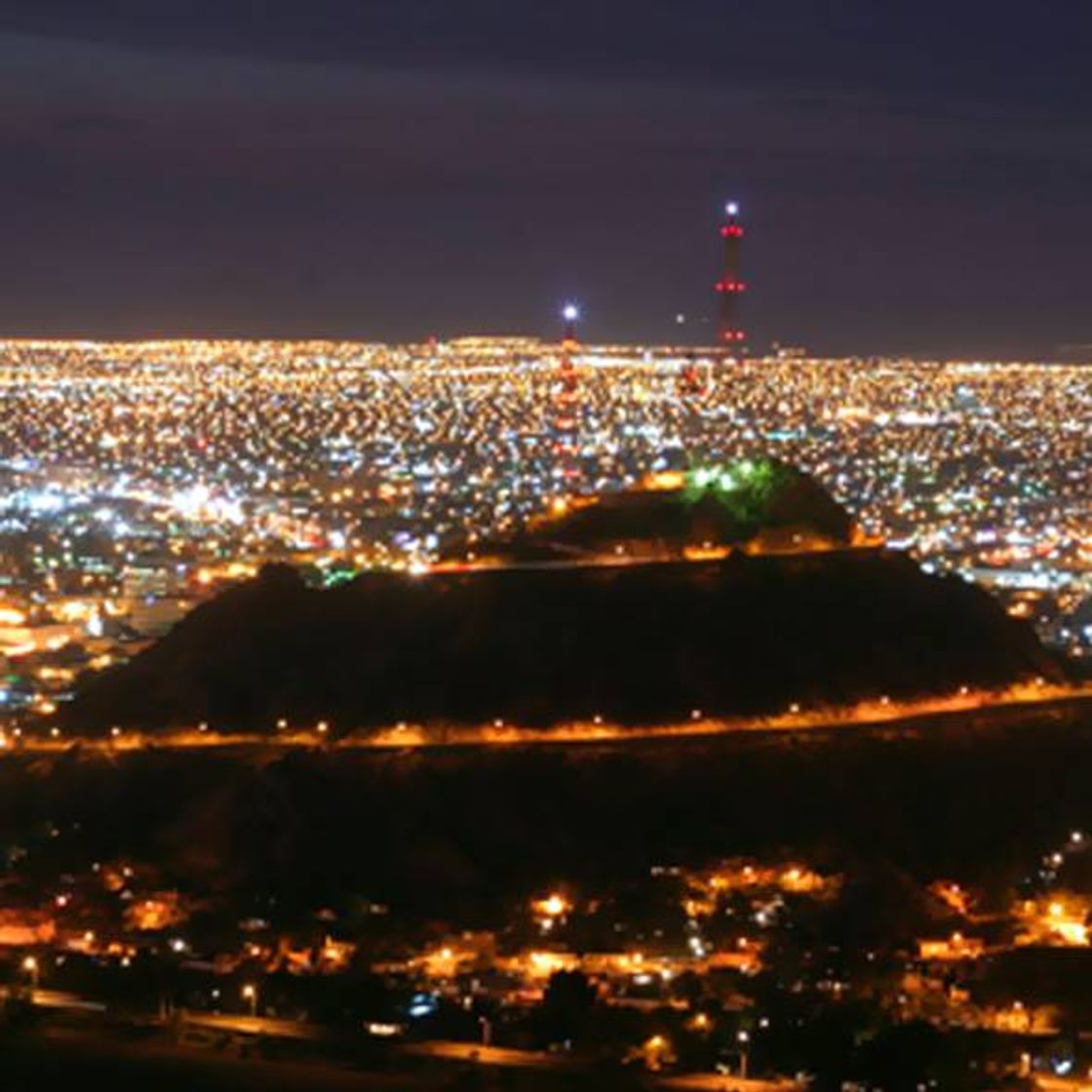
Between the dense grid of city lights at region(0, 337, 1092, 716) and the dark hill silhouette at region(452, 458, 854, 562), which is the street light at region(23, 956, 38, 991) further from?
the dense grid of city lights at region(0, 337, 1092, 716)

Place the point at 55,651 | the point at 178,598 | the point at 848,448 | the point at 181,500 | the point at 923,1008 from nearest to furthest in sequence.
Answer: the point at 923,1008, the point at 55,651, the point at 178,598, the point at 181,500, the point at 848,448

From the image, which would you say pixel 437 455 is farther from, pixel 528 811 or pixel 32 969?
pixel 32 969

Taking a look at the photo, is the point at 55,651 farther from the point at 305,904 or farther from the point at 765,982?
the point at 765,982

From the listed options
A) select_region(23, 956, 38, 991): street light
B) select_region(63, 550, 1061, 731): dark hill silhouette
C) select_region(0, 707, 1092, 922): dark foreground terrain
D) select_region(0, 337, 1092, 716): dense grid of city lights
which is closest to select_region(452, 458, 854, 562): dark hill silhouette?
select_region(63, 550, 1061, 731): dark hill silhouette

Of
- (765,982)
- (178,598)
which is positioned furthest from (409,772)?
(178,598)

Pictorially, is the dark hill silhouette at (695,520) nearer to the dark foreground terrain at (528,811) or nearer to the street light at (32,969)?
the dark foreground terrain at (528,811)
